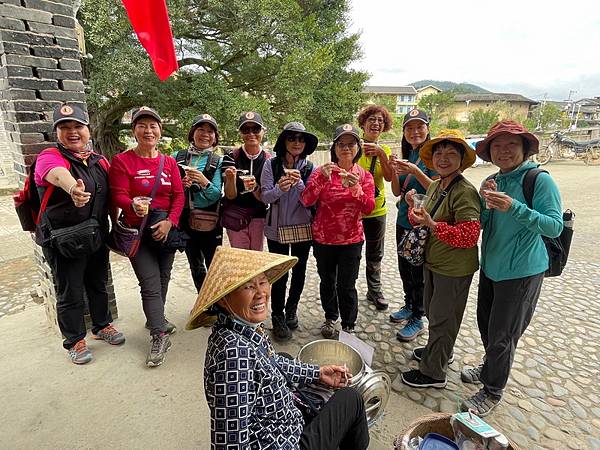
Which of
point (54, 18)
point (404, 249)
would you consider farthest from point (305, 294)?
point (54, 18)

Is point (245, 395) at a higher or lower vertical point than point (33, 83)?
lower

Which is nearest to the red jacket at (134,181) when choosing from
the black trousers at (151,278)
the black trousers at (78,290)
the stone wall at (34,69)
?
the black trousers at (151,278)

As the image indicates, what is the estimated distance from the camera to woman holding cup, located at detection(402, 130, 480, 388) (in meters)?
2.34

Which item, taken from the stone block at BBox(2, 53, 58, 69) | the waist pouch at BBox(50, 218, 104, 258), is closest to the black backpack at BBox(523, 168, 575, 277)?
the waist pouch at BBox(50, 218, 104, 258)

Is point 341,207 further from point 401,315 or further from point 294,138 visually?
point 401,315

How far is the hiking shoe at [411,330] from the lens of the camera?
339cm

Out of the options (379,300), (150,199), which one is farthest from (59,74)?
(379,300)

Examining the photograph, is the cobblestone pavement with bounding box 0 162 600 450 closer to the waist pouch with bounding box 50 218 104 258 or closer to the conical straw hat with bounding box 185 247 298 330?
the conical straw hat with bounding box 185 247 298 330

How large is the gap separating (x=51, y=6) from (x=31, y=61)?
0.48m

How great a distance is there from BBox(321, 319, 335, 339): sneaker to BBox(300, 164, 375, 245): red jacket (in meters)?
0.96

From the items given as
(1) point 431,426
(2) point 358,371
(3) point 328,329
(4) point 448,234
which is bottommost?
(3) point 328,329

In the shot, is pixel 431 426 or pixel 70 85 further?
pixel 70 85

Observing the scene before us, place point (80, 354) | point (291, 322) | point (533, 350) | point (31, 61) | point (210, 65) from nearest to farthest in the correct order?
point (31, 61) → point (80, 354) → point (533, 350) → point (291, 322) → point (210, 65)

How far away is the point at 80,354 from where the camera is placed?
2.96 m
